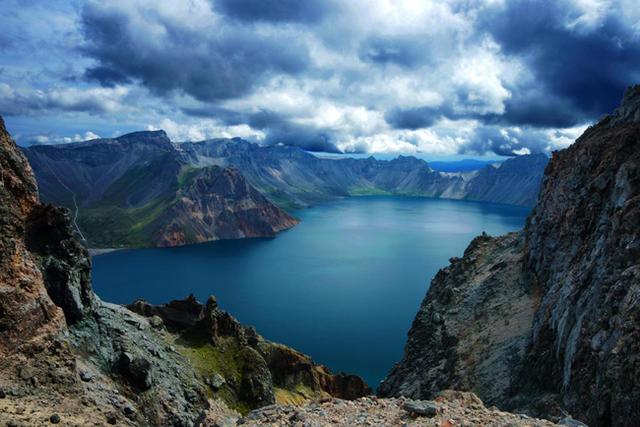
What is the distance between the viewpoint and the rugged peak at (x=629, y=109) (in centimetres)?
6231

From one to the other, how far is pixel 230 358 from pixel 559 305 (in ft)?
140

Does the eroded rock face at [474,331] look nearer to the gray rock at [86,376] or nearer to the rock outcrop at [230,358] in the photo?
the rock outcrop at [230,358]

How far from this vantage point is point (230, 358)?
6700cm

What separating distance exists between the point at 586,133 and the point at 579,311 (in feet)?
136

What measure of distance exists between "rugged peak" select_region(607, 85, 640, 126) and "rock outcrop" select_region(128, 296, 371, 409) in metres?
59.8

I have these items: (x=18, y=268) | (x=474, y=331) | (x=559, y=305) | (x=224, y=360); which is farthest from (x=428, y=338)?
(x=18, y=268)

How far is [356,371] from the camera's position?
109 metres

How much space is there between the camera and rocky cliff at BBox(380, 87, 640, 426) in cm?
3519

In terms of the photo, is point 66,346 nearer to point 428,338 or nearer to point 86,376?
point 86,376


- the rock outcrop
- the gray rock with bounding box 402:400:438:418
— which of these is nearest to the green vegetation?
the rock outcrop

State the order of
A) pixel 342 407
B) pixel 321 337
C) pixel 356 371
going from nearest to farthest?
pixel 342 407
pixel 356 371
pixel 321 337

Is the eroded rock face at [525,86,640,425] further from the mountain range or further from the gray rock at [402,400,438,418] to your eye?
the gray rock at [402,400,438,418]

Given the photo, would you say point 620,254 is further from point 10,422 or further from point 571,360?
point 10,422

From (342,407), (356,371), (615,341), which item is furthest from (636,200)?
(356,371)
